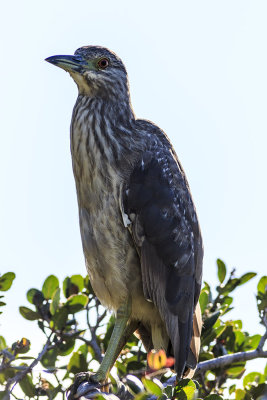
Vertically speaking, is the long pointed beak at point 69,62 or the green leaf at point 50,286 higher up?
the long pointed beak at point 69,62

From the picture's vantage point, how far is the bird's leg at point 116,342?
15.3ft

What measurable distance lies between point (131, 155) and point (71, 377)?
153 centimetres

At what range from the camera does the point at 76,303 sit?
4926 mm

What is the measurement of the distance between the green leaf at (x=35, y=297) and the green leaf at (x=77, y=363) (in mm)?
414

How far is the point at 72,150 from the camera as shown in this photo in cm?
530

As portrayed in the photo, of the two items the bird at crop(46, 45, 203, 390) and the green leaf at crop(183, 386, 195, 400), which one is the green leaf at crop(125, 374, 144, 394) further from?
the bird at crop(46, 45, 203, 390)

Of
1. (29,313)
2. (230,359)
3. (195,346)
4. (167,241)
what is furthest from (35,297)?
(230,359)

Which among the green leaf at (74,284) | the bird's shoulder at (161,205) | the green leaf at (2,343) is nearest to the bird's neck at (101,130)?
the bird's shoulder at (161,205)

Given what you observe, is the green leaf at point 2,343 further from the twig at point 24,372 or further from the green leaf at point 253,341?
the green leaf at point 253,341

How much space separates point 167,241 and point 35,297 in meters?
0.95

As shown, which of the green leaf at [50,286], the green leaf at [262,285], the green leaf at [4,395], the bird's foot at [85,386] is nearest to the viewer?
the green leaf at [4,395]

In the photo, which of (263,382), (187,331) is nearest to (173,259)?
(187,331)

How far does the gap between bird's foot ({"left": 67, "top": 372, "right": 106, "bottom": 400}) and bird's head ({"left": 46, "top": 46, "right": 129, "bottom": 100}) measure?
6.50 feet

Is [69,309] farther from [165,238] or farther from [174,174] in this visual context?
[174,174]
